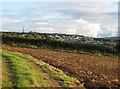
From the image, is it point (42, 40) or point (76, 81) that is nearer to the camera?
point (76, 81)

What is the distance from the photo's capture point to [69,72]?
25.2m

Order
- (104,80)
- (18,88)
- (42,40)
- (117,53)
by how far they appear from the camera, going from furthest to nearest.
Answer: (42,40) → (117,53) → (104,80) → (18,88)

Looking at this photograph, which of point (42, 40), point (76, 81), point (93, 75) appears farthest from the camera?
point (42, 40)

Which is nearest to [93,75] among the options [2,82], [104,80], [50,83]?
[104,80]

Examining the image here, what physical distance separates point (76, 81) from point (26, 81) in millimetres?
4045

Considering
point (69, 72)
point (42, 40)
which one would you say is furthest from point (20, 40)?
point (69, 72)

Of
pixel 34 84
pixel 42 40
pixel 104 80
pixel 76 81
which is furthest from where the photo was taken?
pixel 42 40

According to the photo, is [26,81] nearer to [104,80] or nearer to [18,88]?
[18,88]

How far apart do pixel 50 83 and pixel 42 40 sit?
135 ft

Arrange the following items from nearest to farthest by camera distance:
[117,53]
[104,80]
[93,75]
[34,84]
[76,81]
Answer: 1. [34,84]
2. [76,81]
3. [104,80]
4. [93,75]
5. [117,53]

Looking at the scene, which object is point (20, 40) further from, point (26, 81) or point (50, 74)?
point (26, 81)

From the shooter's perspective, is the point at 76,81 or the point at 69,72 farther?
the point at 69,72

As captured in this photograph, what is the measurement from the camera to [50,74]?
22422 mm

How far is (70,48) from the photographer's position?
5719cm
